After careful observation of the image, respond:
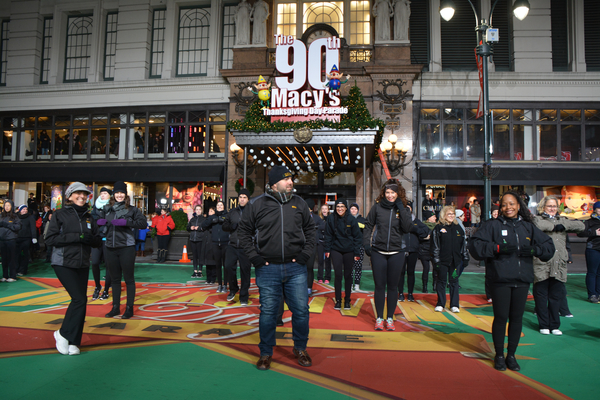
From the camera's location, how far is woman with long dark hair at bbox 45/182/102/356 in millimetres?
4535

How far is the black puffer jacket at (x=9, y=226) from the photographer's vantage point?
9.92 meters

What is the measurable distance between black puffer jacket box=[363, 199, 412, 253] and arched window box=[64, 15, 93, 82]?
796 inches

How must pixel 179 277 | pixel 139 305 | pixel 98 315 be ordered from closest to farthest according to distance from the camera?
pixel 98 315
pixel 139 305
pixel 179 277

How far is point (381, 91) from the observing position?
55.9ft

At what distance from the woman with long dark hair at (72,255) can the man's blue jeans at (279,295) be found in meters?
2.23

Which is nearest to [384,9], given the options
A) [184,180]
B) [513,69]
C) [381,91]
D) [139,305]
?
[381,91]

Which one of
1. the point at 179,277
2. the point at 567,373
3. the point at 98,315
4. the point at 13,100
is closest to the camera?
the point at 567,373

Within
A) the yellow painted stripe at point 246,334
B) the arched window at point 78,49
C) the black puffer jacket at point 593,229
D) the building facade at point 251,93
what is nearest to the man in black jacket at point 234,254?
the yellow painted stripe at point 246,334

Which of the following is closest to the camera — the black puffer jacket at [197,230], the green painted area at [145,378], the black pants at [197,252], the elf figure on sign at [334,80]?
the green painted area at [145,378]

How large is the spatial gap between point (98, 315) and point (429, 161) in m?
14.8

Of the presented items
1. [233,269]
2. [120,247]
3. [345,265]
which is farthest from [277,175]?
[233,269]

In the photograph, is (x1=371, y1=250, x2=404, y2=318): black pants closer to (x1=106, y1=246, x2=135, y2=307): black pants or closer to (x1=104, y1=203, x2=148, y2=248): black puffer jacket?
(x1=104, y1=203, x2=148, y2=248): black puffer jacket

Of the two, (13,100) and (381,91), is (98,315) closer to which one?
(381,91)

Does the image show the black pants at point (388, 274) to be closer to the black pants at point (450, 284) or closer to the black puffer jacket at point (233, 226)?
the black pants at point (450, 284)
